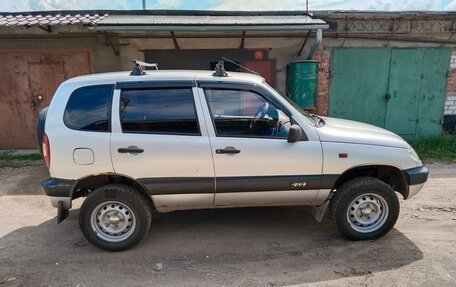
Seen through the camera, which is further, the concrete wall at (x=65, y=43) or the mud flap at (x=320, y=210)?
the concrete wall at (x=65, y=43)

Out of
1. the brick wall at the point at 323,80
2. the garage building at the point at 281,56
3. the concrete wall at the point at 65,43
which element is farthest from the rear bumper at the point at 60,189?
the brick wall at the point at 323,80

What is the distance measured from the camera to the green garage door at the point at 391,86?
7730 millimetres

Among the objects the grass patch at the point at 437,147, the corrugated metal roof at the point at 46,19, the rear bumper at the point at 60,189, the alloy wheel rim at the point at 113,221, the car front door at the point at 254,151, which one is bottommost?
the grass patch at the point at 437,147

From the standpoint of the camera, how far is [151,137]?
343 cm

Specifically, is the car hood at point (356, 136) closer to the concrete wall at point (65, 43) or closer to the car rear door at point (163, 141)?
the car rear door at point (163, 141)

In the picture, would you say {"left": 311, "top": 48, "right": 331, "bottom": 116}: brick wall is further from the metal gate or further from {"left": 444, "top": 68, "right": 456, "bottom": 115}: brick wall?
the metal gate

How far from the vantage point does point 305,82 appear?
716cm

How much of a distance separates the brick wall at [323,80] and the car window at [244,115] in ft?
14.2

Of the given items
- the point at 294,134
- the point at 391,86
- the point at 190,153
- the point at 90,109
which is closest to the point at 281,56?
the point at 391,86

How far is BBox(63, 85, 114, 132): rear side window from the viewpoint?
3.45 m

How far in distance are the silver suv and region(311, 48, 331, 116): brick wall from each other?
4262mm

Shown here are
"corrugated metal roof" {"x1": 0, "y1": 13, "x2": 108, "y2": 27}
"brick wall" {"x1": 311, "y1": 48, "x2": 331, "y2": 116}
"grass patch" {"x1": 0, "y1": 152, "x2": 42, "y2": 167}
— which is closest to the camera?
"corrugated metal roof" {"x1": 0, "y1": 13, "x2": 108, "y2": 27}

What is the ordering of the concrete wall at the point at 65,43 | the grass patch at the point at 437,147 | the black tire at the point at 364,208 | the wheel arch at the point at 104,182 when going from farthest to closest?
the concrete wall at the point at 65,43 < the grass patch at the point at 437,147 < the black tire at the point at 364,208 < the wheel arch at the point at 104,182

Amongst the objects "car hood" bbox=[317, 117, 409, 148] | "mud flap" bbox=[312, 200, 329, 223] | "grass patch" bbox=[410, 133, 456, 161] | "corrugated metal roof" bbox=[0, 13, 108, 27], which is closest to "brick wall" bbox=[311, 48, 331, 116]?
"grass patch" bbox=[410, 133, 456, 161]
